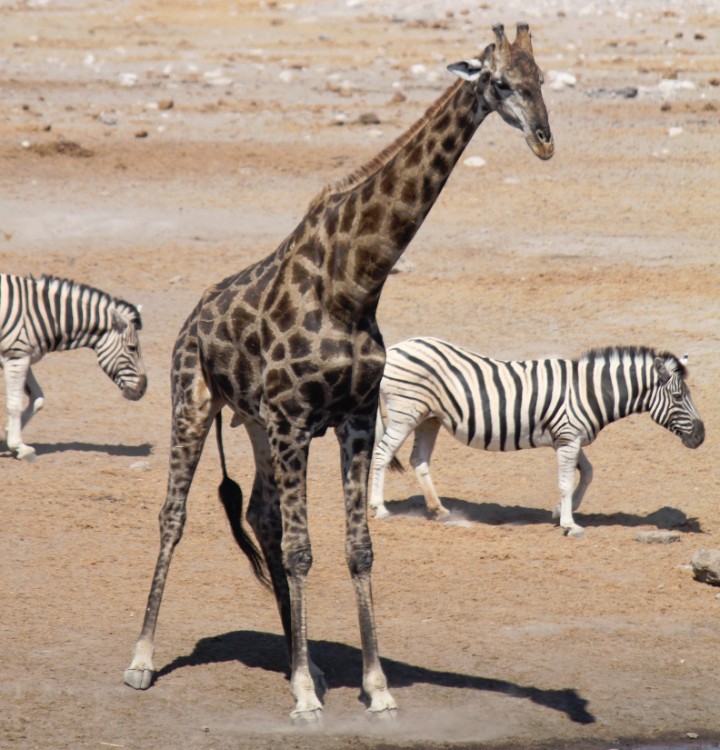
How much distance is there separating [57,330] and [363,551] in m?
5.54

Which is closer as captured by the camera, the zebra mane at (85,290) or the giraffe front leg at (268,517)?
the giraffe front leg at (268,517)

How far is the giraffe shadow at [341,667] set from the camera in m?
6.70

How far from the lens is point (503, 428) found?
31.3 ft

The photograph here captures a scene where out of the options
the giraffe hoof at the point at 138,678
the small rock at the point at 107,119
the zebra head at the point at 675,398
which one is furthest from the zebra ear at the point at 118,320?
the small rock at the point at 107,119

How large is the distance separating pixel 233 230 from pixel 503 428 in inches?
327

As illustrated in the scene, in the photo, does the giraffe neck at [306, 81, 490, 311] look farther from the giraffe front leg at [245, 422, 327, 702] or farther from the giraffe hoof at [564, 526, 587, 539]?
the giraffe hoof at [564, 526, 587, 539]

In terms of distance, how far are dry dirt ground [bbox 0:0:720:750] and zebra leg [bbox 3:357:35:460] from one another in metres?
0.14

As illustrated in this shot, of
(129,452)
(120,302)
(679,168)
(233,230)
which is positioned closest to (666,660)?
(129,452)

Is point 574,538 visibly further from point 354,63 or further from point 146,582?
point 354,63

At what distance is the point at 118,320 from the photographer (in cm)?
1138

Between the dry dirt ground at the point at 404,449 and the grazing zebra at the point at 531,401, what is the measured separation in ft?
1.64

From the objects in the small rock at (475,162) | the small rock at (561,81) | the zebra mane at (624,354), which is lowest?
the zebra mane at (624,354)

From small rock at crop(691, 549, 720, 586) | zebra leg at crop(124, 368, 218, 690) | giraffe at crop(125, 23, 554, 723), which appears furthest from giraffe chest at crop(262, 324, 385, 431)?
small rock at crop(691, 549, 720, 586)

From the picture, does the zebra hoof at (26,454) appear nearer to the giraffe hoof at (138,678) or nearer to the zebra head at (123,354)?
the zebra head at (123,354)
